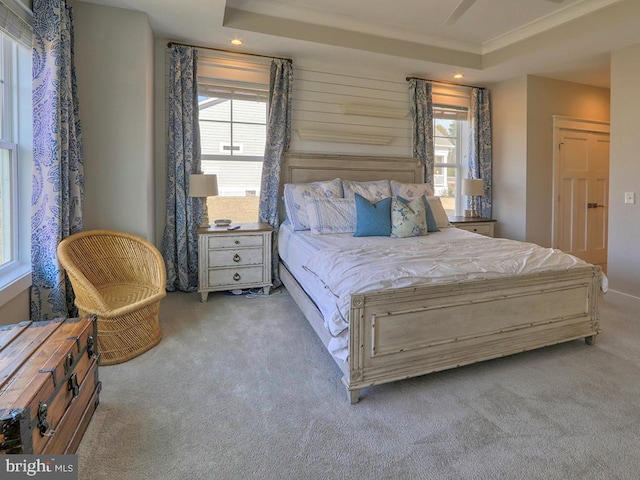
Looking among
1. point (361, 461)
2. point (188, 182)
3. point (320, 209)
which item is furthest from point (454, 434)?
point (188, 182)

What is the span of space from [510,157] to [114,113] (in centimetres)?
461

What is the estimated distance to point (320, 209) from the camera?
136 inches

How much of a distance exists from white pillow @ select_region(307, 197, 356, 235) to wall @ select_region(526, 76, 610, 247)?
8.59ft

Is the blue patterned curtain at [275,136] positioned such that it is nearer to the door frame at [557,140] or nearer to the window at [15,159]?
the window at [15,159]

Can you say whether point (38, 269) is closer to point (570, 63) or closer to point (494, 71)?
point (494, 71)

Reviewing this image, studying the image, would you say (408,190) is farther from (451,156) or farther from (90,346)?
(90,346)

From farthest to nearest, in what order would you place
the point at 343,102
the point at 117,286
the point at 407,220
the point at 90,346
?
the point at 343,102 → the point at 407,220 → the point at 117,286 → the point at 90,346

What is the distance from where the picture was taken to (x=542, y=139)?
4.58 m

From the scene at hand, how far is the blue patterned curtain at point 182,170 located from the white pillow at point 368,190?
158 centimetres

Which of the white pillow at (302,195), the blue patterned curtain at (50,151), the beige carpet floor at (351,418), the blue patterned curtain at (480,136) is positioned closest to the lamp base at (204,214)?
the white pillow at (302,195)

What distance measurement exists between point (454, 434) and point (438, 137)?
4.15 meters

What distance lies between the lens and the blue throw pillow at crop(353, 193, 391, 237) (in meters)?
3.23

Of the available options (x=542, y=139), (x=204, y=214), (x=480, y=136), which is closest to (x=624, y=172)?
(x=542, y=139)

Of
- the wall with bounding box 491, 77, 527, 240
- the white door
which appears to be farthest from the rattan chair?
the white door
